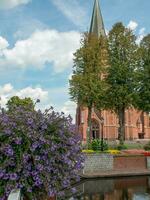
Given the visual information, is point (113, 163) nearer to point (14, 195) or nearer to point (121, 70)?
point (121, 70)

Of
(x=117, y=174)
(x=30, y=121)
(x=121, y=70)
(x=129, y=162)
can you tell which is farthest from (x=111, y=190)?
(x=121, y=70)

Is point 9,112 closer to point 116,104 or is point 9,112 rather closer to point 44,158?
point 44,158

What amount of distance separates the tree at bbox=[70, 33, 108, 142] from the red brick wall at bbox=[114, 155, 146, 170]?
12.1 m

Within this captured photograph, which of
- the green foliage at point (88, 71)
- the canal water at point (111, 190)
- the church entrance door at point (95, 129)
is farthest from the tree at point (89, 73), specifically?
the church entrance door at point (95, 129)

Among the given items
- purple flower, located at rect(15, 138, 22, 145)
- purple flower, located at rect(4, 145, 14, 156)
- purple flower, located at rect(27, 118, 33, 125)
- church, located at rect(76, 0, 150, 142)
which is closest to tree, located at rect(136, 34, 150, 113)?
church, located at rect(76, 0, 150, 142)

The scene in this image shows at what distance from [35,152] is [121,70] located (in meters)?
32.9

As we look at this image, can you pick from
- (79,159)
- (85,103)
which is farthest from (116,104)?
(79,159)

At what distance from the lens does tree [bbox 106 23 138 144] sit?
→ 3956 cm

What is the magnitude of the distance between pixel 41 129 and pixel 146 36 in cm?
3712

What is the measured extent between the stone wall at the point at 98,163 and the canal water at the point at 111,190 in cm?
261

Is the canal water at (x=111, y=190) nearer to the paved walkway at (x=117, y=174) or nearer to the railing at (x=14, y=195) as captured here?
the paved walkway at (x=117, y=174)

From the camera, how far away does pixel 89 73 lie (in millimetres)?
40250

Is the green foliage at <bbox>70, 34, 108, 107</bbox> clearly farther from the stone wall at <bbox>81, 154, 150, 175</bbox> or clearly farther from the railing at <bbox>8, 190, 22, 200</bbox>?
the railing at <bbox>8, 190, 22, 200</bbox>

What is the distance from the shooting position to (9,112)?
846 cm
